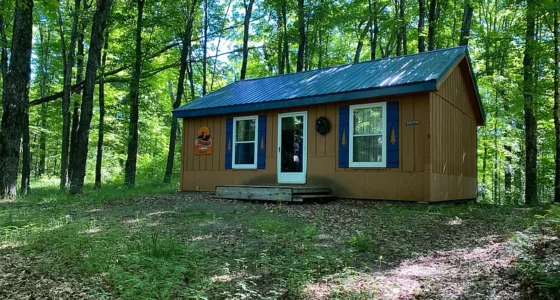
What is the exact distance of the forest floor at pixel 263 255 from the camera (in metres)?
3.25

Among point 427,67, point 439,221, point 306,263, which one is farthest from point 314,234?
point 427,67

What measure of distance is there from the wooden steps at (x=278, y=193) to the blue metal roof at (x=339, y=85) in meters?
2.16

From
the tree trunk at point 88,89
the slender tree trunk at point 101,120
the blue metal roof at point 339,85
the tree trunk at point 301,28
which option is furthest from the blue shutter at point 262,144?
the slender tree trunk at point 101,120

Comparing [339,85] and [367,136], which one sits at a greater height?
[339,85]

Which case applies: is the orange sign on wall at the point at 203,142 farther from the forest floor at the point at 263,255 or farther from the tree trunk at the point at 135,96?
the tree trunk at the point at 135,96

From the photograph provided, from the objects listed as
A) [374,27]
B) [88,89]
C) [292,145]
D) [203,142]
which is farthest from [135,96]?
[374,27]

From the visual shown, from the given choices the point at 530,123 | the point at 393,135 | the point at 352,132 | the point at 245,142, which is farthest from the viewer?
the point at 530,123

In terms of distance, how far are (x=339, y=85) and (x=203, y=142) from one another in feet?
15.0

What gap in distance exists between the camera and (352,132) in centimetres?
897

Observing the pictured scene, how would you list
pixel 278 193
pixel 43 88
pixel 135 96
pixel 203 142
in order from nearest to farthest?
pixel 278 193 < pixel 203 142 < pixel 135 96 < pixel 43 88

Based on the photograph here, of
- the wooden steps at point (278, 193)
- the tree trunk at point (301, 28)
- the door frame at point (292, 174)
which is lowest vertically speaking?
the wooden steps at point (278, 193)

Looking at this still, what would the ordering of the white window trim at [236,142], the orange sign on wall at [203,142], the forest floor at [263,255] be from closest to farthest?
the forest floor at [263,255] → the white window trim at [236,142] → the orange sign on wall at [203,142]

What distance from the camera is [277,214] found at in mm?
7102

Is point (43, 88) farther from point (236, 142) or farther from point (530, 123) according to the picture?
point (530, 123)
